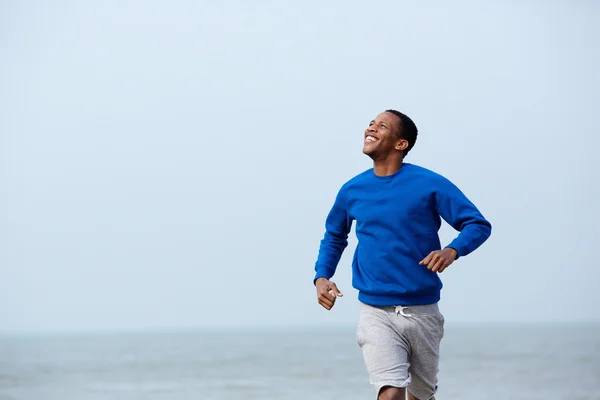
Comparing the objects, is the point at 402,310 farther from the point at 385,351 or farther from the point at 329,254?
the point at 329,254

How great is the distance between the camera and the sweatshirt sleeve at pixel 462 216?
11.0 feet

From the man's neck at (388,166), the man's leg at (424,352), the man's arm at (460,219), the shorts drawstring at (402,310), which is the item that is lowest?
the man's leg at (424,352)

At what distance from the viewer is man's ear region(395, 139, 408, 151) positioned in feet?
11.7

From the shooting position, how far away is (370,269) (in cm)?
347

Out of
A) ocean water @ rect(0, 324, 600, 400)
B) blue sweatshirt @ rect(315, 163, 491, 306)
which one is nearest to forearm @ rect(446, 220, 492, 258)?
blue sweatshirt @ rect(315, 163, 491, 306)

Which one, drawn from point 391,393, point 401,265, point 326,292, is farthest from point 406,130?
point 391,393

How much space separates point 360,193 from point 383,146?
18 centimetres

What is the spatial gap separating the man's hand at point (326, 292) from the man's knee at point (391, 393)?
32cm

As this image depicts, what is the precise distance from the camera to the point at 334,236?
376cm

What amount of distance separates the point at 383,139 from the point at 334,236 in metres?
0.43

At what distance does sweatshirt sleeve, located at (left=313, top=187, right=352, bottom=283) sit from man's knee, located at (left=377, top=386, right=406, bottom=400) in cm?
48

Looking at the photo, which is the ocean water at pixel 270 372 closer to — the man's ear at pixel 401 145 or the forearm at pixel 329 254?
the forearm at pixel 329 254

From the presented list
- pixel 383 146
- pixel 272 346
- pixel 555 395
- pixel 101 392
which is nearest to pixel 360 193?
pixel 383 146

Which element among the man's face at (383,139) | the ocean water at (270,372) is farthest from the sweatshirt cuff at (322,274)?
the ocean water at (270,372)
